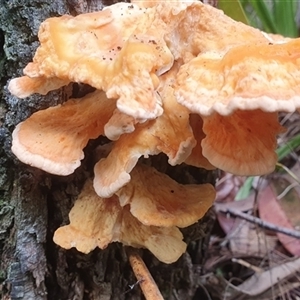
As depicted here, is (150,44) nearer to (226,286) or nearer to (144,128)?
(144,128)

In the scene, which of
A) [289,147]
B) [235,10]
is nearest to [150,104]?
[235,10]

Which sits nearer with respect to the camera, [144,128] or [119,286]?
[144,128]

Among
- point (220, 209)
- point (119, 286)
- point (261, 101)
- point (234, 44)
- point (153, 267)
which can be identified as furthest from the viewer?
point (220, 209)

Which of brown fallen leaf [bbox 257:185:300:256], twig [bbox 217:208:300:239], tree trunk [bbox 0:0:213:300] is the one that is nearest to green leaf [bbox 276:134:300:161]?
brown fallen leaf [bbox 257:185:300:256]

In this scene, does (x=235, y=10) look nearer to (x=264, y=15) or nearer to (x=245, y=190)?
(x=264, y=15)

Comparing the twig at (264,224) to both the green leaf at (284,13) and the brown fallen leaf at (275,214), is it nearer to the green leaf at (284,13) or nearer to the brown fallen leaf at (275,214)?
the brown fallen leaf at (275,214)

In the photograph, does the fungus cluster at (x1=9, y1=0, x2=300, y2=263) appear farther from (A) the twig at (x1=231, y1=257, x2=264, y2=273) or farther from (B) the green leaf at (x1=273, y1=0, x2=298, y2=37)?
(B) the green leaf at (x1=273, y1=0, x2=298, y2=37)

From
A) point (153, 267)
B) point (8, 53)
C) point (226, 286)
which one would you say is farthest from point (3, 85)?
point (226, 286)
